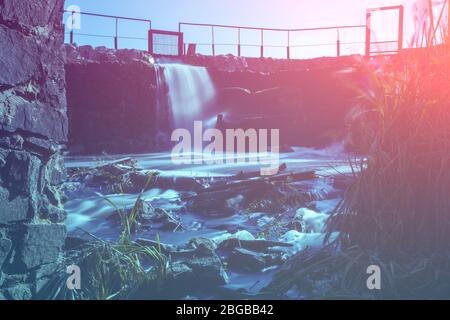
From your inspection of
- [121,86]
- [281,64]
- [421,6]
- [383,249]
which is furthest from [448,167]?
[281,64]

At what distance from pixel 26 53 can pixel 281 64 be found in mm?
15054

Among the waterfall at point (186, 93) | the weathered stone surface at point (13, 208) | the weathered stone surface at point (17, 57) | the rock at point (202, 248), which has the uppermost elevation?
the waterfall at point (186, 93)

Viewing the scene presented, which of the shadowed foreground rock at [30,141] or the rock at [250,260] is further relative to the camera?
the rock at [250,260]

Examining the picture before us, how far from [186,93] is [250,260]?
36.8ft

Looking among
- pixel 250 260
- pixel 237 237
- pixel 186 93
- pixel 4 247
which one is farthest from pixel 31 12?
pixel 186 93

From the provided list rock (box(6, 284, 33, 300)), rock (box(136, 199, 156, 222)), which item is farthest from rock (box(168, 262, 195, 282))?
rock (box(136, 199, 156, 222))

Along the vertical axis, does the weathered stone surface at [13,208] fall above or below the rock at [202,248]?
above

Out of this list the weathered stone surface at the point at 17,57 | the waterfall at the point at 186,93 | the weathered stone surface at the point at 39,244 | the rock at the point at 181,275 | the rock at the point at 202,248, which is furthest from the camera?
the waterfall at the point at 186,93

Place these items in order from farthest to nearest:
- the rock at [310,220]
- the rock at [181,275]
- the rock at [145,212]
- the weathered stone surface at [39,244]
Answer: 1. the rock at [145,212]
2. the rock at [310,220]
3. the rock at [181,275]
4. the weathered stone surface at [39,244]

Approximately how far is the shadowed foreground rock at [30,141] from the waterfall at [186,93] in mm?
11139

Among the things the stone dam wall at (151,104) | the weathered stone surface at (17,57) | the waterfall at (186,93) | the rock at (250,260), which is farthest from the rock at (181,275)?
the waterfall at (186,93)

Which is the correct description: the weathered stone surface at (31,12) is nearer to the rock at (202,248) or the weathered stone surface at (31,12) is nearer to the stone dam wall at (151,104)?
the rock at (202,248)

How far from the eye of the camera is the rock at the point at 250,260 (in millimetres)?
2764
